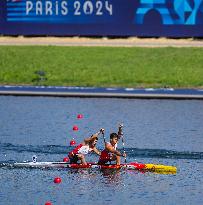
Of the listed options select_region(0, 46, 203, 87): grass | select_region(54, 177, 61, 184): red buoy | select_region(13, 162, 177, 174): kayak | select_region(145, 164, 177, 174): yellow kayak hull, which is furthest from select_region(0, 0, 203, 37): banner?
select_region(54, 177, 61, 184): red buoy

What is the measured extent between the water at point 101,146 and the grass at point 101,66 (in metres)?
6.71

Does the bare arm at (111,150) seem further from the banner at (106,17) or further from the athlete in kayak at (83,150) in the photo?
the banner at (106,17)

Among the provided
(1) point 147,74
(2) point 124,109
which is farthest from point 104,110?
(1) point 147,74

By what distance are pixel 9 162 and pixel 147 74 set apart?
82.8 feet

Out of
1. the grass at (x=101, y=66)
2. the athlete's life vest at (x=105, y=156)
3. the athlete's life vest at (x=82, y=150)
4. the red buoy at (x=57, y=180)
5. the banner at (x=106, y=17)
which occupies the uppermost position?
the banner at (x=106, y=17)

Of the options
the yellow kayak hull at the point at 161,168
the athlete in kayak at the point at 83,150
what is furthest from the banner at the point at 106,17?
the yellow kayak hull at the point at 161,168

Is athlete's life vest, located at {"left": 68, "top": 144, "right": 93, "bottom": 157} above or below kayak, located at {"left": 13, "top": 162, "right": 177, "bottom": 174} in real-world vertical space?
above

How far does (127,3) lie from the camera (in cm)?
7200

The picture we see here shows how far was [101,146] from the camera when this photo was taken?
149ft

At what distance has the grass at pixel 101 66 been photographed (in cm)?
6438

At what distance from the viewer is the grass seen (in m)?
64.4

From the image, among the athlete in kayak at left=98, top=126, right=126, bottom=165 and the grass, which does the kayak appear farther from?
the grass

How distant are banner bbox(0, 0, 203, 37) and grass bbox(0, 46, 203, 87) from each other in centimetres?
176

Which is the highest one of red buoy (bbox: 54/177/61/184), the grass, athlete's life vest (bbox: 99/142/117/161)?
the grass
